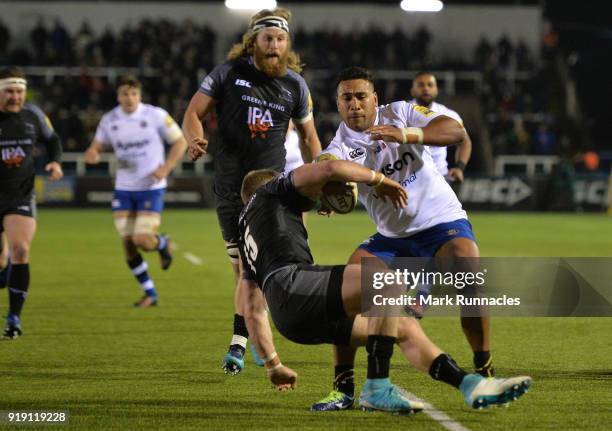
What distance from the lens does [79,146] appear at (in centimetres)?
3209

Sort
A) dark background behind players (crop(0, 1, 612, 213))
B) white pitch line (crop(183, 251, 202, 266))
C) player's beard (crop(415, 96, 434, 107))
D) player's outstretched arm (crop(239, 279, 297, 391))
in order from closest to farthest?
player's outstretched arm (crop(239, 279, 297, 391)), player's beard (crop(415, 96, 434, 107)), white pitch line (crop(183, 251, 202, 266)), dark background behind players (crop(0, 1, 612, 213))

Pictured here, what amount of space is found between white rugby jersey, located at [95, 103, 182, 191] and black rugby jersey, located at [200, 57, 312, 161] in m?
4.58

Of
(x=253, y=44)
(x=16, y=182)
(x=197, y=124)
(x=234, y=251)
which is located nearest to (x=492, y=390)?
(x=234, y=251)

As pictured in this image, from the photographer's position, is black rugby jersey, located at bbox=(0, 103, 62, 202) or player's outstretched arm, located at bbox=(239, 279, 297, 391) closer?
player's outstretched arm, located at bbox=(239, 279, 297, 391)

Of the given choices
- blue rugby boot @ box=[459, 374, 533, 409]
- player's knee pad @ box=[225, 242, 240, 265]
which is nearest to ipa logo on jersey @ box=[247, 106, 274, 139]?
player's knee pad @ box=[225, 242, 240, 265]

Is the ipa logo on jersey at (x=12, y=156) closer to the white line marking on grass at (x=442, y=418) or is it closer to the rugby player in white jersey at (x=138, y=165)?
the rugby player in white jersey at (x=138, y=165)

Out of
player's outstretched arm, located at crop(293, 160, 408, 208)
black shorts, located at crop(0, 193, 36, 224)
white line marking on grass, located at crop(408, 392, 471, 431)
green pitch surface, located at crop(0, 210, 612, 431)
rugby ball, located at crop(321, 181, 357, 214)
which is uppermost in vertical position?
player's outstretched arm, located at crop(293, 160, 408, 208)

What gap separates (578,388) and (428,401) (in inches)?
46.2

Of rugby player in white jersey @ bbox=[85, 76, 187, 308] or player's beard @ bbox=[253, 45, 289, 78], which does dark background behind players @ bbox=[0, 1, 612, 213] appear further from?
player's beard @ bbox=[253, 45, 289, 78]

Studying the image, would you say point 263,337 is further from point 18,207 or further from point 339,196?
point 18,207

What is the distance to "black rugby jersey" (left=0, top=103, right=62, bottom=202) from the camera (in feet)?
34.0

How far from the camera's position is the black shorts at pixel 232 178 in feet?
28.2

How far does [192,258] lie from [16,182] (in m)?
8.15

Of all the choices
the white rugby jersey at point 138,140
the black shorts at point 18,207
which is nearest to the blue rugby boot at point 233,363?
the black shorts at point 18,207
